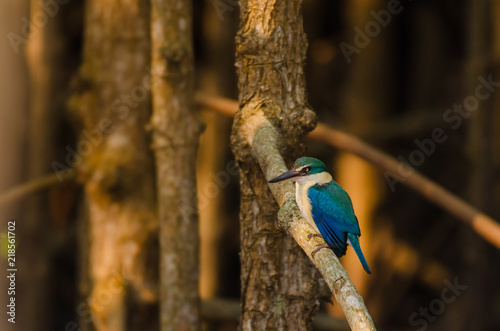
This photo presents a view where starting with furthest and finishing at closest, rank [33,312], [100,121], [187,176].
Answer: [33,312] → [100,121] → [187,176]

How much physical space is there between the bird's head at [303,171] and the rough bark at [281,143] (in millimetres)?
115

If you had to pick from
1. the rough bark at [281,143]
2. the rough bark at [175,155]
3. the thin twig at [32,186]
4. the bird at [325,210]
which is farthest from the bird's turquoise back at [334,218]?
the thin twig at [32,186]

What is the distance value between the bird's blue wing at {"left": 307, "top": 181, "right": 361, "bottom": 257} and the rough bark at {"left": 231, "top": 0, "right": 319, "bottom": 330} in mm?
158

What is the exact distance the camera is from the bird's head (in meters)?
3.08

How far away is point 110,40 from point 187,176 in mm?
1148

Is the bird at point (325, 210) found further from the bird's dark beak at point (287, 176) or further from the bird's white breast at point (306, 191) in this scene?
the bird's dark beak at point (287, 176)

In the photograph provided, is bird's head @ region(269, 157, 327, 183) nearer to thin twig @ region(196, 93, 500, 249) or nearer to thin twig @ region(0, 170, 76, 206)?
thin twig @ region(196, 93, 500, 249)

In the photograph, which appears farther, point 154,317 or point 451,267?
point 451,267

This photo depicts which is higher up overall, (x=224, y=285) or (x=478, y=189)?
(x=478, y=189)

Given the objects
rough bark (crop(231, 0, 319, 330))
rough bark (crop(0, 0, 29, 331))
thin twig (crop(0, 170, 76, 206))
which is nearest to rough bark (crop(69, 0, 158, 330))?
thin twig (crop(0, 170, 76, 206))

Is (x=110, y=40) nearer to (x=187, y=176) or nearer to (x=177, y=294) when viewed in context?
(x=187, y=176)

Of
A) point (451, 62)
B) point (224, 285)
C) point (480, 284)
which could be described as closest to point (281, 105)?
point (480, 284)

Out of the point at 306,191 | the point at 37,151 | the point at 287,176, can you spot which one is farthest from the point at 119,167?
the point at 287,176

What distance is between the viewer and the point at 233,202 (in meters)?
9.55
